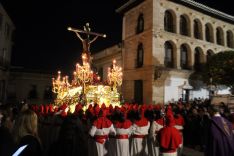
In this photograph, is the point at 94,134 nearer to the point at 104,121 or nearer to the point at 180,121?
the point at 104,121

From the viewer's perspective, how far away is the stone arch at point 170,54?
24.6 meters

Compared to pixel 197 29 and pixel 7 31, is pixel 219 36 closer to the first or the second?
pixel 197 29

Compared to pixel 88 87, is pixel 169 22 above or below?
above

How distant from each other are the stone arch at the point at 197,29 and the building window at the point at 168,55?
4.17 metres

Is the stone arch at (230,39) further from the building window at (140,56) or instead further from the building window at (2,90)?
the building window at (2,90)

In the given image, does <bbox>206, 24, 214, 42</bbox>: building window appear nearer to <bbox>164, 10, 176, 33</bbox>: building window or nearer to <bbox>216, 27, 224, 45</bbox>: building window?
<bbox>216, 27, 224, 45</bbox>: building window

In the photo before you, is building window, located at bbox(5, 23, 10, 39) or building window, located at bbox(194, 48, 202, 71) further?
building window, located at bbox(5, 23, 10, 39)

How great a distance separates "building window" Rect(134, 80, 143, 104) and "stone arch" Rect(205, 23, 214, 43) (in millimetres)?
10104

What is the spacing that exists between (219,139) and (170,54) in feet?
66.2

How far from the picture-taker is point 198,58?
26969mm

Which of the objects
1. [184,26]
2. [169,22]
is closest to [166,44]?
[169,22]

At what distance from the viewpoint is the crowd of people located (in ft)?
11.4

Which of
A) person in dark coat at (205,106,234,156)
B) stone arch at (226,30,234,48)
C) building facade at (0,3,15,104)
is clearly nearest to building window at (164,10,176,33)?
stone arch at (226,30,234,48)

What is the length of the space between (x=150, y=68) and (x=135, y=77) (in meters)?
2.69
